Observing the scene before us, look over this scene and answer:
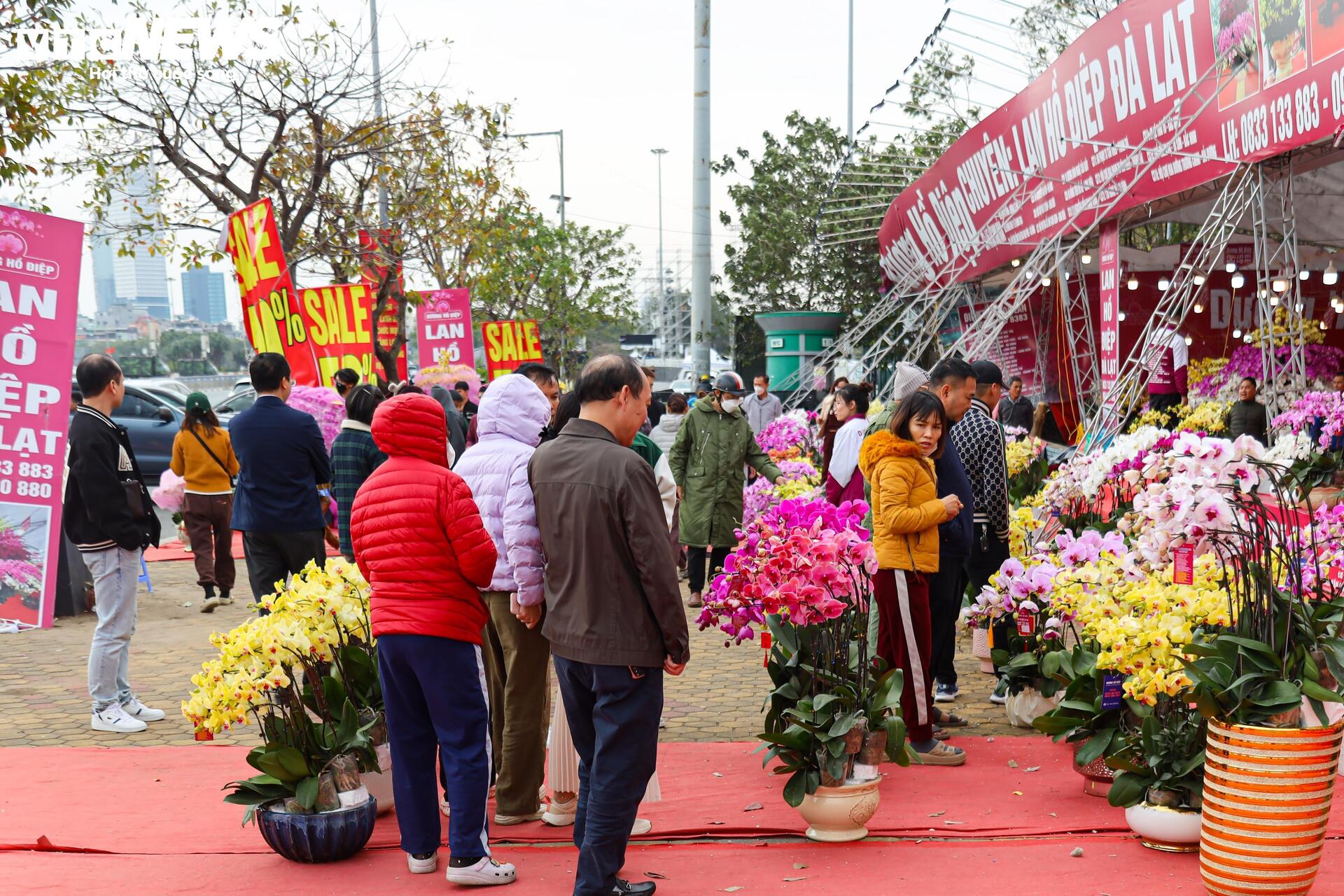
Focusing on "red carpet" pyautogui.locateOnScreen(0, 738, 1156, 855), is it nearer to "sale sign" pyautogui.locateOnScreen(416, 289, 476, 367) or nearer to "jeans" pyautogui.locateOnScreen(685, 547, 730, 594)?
"jeans" pyautogui.locateOnScreen(685, 547, 730, 594)

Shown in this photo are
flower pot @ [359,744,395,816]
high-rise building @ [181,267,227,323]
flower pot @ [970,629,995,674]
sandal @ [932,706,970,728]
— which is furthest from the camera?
high-rise building @ [181,267,227,323]

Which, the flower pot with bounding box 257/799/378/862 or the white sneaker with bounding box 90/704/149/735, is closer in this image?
the flower pot with bounding box 257/799/378/862

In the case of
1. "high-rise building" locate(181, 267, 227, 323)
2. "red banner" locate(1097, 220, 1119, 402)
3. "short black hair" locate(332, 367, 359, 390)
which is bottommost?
"short black hair" locate(332, 367, 359, 390)

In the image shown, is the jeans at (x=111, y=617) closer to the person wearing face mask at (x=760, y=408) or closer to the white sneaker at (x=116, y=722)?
the white sneaker at (x=116, y=722)

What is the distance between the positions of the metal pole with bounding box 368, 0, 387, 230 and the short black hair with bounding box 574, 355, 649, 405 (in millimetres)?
11870

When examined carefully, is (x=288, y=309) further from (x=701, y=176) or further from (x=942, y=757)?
(x=942, y=757)

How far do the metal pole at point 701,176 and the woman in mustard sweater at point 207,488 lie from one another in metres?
7.00

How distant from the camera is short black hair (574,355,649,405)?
3777 mm

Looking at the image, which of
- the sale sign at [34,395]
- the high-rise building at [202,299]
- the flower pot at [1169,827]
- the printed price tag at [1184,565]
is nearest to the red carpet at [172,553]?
the sale sign at [34,395]

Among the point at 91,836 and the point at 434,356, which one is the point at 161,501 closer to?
the point at 434,356

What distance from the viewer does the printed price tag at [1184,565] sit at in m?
4.47

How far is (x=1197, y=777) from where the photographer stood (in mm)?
4016

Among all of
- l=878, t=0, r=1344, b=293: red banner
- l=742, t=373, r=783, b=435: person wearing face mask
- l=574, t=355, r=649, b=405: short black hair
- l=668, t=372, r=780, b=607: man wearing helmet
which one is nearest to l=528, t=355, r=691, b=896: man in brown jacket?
l=574, t=355, r=649, b=405: short black hair

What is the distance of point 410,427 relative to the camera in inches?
158
